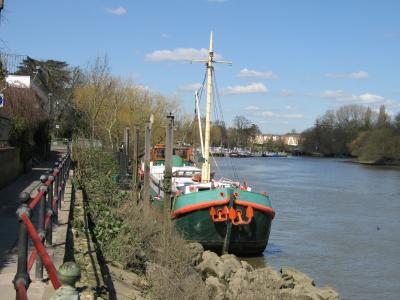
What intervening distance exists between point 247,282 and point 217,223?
5.31 metres

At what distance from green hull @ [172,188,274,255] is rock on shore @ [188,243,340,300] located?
4.03 ft

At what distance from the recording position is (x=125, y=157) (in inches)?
1126

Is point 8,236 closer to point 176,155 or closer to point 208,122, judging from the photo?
point 208,122

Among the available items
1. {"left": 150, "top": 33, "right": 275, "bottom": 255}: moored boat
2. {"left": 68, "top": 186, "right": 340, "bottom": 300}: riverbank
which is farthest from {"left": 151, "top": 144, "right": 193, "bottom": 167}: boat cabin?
{"left": 68, "top": 186, "right": 340, "bottom": 300}: riverbank

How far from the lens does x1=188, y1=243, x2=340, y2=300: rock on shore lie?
1082 cm

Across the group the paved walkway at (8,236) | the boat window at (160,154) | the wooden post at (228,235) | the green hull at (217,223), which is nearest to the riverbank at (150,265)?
the paved walkway at (8,236)

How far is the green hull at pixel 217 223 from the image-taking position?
1709 cm

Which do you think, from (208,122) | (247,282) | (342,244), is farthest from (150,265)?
(342,244)

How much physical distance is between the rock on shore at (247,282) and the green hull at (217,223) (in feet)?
4.03

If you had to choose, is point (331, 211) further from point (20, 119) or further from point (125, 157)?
point (20, 119)

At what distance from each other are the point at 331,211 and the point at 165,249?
21501 millimetres

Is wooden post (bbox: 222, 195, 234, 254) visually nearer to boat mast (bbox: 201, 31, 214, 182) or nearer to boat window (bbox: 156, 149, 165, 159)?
boat mast (bbox: 201, 31, 214, 182)

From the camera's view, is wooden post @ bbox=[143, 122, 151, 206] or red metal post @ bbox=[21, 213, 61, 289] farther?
wooden post @ bbox=[143, 122, 151, 206]

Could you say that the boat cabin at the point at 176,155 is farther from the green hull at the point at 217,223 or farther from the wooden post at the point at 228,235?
the wooden post at the point at 228,235
